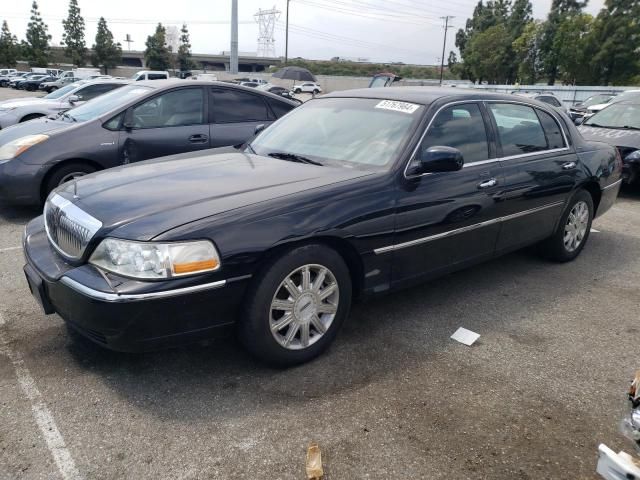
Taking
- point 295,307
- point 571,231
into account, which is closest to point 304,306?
point 295,307

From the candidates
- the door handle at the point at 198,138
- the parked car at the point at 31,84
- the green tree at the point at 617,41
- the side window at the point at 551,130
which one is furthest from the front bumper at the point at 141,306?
the parked car at the point at 31,84

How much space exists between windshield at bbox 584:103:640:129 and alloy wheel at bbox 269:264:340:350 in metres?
7.70

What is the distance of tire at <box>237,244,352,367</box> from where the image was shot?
9.05 ft

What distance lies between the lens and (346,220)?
3025 mm

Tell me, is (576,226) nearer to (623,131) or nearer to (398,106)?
(398,106)

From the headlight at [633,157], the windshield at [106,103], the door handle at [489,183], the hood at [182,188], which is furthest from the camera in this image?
the headlight at [633,157]

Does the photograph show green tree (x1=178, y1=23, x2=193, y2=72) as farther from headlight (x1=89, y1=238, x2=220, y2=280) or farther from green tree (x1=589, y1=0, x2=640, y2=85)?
headlight (x1=89, y1=238, x2=220, y2=280)

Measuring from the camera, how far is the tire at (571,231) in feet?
15.8

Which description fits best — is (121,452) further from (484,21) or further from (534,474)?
(484,21)

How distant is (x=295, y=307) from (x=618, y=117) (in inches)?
326

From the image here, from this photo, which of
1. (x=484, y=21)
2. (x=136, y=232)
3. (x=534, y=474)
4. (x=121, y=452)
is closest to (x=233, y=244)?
(x=136, y=232)

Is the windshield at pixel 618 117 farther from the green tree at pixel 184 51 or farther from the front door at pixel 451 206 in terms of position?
the green tree at pixel 184 51

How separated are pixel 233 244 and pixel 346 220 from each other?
2.37 feet

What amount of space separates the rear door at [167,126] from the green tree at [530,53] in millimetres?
54132
